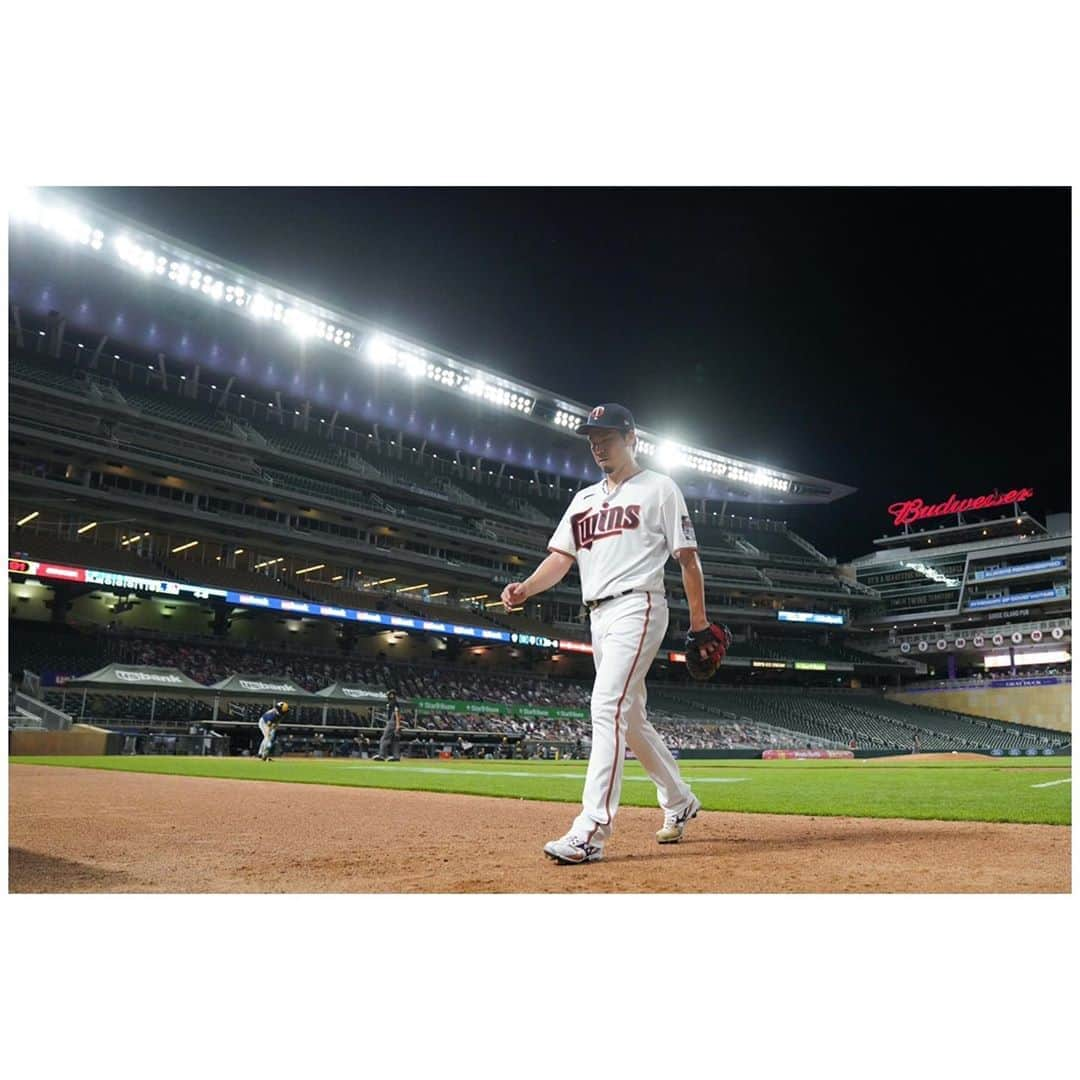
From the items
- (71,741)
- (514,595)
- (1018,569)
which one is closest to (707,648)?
(514,595)

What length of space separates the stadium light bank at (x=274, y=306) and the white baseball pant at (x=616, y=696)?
31099 millimetres

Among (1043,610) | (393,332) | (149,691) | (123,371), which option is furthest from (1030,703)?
(123,371)

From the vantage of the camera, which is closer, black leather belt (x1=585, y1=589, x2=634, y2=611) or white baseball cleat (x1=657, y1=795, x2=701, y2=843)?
black leather belt (x1=585, y1=589, x2=634, y2=611)

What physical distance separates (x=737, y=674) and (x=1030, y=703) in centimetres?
1661

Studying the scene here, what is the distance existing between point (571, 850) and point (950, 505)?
60.4 m

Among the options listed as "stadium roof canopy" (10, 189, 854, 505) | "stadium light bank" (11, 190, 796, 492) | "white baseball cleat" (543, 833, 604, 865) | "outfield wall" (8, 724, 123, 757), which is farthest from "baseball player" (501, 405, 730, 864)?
"stadium roof canopy" (10, 189, 854, 505)

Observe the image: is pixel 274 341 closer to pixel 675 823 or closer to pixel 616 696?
pixel 675 823

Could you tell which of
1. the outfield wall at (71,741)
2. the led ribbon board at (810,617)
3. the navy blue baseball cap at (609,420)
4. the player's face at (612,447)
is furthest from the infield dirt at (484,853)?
the led ribbon board at (810,617)

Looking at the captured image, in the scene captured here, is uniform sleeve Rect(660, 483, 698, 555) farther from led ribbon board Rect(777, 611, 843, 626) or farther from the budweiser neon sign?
the budweiser neon sign

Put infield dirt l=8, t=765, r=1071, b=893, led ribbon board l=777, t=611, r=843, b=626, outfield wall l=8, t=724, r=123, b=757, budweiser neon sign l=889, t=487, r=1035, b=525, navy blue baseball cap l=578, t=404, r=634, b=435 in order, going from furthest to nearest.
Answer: budweiser neon sign l=889, t=487, r=1035, b=525, led ribbon board l=777, t=611, r=843, b=626, outfield wall l=8, t=724, r=123, b=757, navy blue baseball cap l=578, t=404, r=634, b=435, infield dirt l=8, t=765, r=1071, b=893

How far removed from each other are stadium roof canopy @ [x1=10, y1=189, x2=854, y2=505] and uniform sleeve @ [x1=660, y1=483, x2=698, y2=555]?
31.3 meters

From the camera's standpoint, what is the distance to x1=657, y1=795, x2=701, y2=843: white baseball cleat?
411cm

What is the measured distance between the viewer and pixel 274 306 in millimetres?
34344

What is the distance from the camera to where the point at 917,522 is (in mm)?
61219
